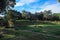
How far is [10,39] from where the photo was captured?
36.3 ft

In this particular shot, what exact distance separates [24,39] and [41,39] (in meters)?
1.18

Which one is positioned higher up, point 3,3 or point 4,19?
point 3,3

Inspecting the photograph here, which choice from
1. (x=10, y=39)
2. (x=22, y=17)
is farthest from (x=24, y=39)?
(x=22, y=17)

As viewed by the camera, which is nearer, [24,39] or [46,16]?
[24,39]

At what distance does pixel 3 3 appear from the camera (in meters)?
13.7

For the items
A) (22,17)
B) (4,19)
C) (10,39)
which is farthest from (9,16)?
(22,17)

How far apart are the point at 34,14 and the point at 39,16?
154 centimetres

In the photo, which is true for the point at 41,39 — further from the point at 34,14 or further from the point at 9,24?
the point at 34,14

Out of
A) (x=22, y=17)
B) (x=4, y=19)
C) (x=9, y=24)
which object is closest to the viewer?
(x=9, y=24)

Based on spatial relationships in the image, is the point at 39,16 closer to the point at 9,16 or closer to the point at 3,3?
the point at 9,16

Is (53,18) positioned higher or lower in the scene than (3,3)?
lower

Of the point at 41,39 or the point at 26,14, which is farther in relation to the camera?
the point at 26,14

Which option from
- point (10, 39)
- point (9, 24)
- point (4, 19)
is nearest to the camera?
point (10, 39)

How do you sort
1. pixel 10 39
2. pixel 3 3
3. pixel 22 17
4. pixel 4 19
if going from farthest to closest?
1. pixel 22 17
2. pixel 4 19
3. pixel 3 3
4. pixel 10 39
